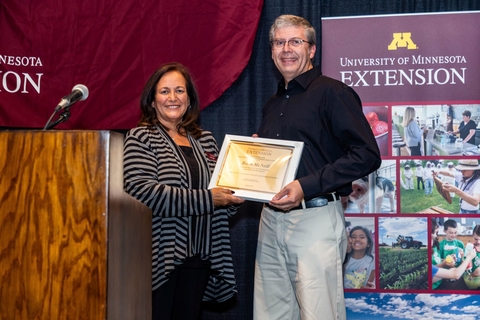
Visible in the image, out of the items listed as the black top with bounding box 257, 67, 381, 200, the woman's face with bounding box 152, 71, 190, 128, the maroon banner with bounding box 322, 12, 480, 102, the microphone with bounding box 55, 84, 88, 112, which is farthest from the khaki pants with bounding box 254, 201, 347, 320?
the maroon banner with bounding box 322, 12, 480, 102

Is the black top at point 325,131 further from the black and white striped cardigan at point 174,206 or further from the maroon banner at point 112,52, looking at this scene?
the maroon banner at point 112,52

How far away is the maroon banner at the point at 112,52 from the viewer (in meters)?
3.73

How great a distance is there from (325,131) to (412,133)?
3.87 ft

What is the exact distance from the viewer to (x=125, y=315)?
1.79 meters

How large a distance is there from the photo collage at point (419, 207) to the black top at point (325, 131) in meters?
1.00

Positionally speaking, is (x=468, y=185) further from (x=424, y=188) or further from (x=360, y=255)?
(x=360, y=255)

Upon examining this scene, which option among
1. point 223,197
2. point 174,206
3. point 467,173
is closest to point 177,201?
point 174,206

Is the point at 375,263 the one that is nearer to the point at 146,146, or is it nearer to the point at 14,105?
the point at 146,146

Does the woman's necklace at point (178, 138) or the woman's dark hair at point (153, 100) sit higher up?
the woman's dark hair at point (153, 100)

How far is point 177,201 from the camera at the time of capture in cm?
244

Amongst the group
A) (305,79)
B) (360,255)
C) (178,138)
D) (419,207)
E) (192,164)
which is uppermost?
(305,79)

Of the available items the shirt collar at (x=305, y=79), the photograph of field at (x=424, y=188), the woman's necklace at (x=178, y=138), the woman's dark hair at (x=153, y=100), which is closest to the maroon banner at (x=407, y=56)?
the photograph of field at (x=424, y=188)

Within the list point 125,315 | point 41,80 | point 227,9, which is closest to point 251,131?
point 227,9

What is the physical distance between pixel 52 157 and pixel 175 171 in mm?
920
